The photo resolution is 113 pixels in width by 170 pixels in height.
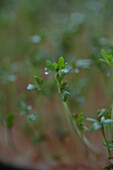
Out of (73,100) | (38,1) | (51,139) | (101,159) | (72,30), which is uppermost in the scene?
(38,1)

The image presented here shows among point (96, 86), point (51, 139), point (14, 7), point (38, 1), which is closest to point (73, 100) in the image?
point (51, 139)

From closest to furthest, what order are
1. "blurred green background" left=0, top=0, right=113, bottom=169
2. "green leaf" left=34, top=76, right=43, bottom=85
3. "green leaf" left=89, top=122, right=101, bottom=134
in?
"green leaf" left=89, top=122, right=101, bottom=134 < "green leaf" left=34, top=76, right=43, bottom=85 < "blurred green background" left=0, top=0, right=113, bottom=169

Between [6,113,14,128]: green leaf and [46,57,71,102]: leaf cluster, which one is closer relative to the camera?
[46,57,71,102]: leaf cluster

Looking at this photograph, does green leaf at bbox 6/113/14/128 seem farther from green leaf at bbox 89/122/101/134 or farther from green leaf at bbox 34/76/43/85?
green leaf at bbox 89/122/101/134

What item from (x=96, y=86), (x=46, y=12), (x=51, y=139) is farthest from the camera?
(x=46, y=12)

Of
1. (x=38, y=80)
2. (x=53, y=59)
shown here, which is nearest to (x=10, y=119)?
(x=38, y=80)

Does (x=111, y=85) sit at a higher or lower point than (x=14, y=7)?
lower

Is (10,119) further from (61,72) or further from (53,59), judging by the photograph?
(53,59)

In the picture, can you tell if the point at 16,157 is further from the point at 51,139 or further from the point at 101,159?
the point at 101,159

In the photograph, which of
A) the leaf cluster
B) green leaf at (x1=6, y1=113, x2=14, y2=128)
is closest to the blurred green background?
green leaf at (x1=6, y1=113, x2=14, y2=128)
